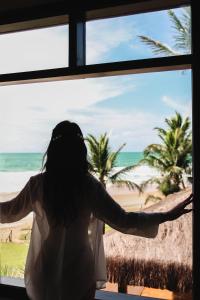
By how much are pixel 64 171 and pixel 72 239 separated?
0.30 metres

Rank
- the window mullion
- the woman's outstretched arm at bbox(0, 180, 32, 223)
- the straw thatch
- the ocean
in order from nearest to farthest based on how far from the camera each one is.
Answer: the woman's outstretched arm at bbox(0, 180, 32, 223) → the window mullion → the straw thatch → the ocean

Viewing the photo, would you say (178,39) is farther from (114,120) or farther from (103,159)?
(114,120)

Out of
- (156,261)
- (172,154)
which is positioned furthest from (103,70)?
(172,154)

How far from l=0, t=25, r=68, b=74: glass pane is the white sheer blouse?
0.88 meters

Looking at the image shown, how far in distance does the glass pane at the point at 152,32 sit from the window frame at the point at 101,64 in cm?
4

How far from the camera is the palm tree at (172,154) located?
1020cm

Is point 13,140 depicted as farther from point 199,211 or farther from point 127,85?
point 199,211

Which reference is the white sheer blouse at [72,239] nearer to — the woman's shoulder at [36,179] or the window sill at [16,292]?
the woman's shoulder at [36,179]

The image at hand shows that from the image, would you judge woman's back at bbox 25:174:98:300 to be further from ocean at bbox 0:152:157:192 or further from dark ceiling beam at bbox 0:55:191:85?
ocean at bbox 0:152:157:192

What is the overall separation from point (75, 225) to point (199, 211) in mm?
590

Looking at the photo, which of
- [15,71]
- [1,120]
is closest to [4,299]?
[1,120]

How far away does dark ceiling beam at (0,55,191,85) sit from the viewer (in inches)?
63.0

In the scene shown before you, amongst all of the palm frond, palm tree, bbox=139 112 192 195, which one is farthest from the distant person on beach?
palm tree, bbox=139 112 192 195

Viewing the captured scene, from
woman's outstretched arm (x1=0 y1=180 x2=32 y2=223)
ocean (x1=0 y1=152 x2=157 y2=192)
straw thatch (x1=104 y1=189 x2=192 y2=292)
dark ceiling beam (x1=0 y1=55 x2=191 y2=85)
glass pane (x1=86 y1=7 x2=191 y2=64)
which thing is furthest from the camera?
ocean (x1=0 y1=152 x2=157 y2=192)
